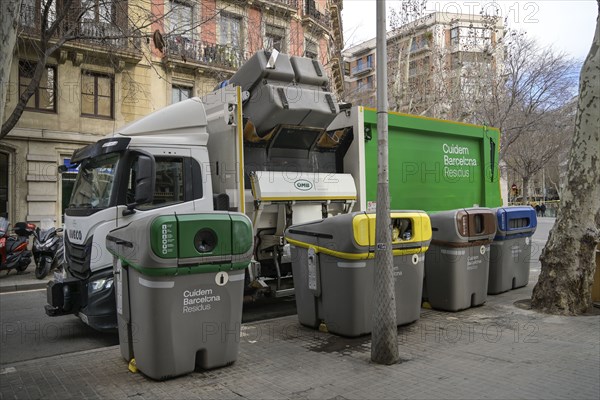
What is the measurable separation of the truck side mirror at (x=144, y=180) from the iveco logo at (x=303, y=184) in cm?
216

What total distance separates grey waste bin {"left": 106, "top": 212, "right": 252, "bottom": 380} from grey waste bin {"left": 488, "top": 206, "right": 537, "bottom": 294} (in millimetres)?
5336

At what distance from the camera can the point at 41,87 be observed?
16109 millimetres

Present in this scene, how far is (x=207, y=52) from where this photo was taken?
19.6m

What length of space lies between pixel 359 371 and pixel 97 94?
52.4 feet

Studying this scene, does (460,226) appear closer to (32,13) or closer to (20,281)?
(20,281)

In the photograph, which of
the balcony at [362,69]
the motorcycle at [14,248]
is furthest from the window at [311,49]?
the balcony at [362,69]

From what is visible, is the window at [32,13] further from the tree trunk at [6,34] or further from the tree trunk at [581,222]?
the tree trunk at [581,222]

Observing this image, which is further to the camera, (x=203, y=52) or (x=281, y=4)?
(x=281, y=4)

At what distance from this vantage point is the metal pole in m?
4.62

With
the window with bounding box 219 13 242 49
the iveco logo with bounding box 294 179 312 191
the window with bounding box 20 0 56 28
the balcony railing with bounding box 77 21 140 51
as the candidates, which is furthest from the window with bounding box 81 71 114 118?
the iveco logo with bounding box 294 179 312 191

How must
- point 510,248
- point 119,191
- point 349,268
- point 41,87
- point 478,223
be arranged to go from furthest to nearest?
point 41,87, point 510,248, point 478,223, point 119,191, point 349,268

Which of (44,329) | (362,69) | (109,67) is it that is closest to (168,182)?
(44,329)

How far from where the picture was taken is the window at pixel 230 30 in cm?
1894

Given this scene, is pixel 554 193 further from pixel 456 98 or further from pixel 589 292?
pixel 589 292
